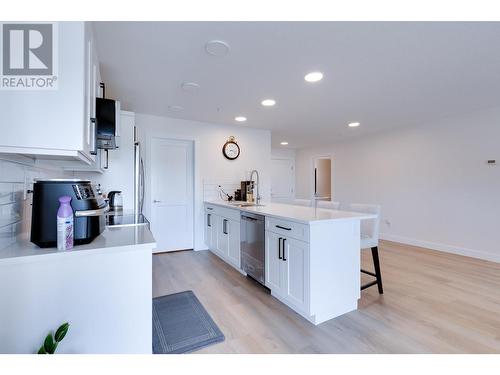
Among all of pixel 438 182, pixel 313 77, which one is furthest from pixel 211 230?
pixel 438 182

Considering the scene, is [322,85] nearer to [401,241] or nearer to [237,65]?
[237,65]

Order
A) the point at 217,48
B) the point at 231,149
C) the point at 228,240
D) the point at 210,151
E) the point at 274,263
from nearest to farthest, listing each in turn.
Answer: the point at 217,48 → the point at 274,263 → the point at 228,240 → the point at 210,151 → the point at 231,149

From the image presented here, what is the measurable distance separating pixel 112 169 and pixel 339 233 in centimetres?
227

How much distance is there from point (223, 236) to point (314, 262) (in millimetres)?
1796

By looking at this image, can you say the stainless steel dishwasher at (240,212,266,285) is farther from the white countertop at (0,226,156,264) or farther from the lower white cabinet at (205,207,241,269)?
the white countertop at (0,226,156,264)

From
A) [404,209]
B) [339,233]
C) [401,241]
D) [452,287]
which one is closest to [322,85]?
[339,233]

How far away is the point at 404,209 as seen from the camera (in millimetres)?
4562

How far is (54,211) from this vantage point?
1.13 metres

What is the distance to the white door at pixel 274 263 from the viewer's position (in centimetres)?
226

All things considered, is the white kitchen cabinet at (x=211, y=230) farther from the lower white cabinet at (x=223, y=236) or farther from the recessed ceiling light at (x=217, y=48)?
the recessed ceiling light at (x=217, y=48)

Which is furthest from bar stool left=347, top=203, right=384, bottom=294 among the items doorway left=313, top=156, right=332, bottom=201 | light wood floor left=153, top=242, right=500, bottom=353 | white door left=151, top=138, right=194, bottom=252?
doorway left=313, top=156, right=332, bottom=201

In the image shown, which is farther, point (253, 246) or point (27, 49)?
point (253, 246)

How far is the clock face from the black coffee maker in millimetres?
3130

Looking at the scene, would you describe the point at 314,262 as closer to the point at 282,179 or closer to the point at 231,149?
the point at 231,149
